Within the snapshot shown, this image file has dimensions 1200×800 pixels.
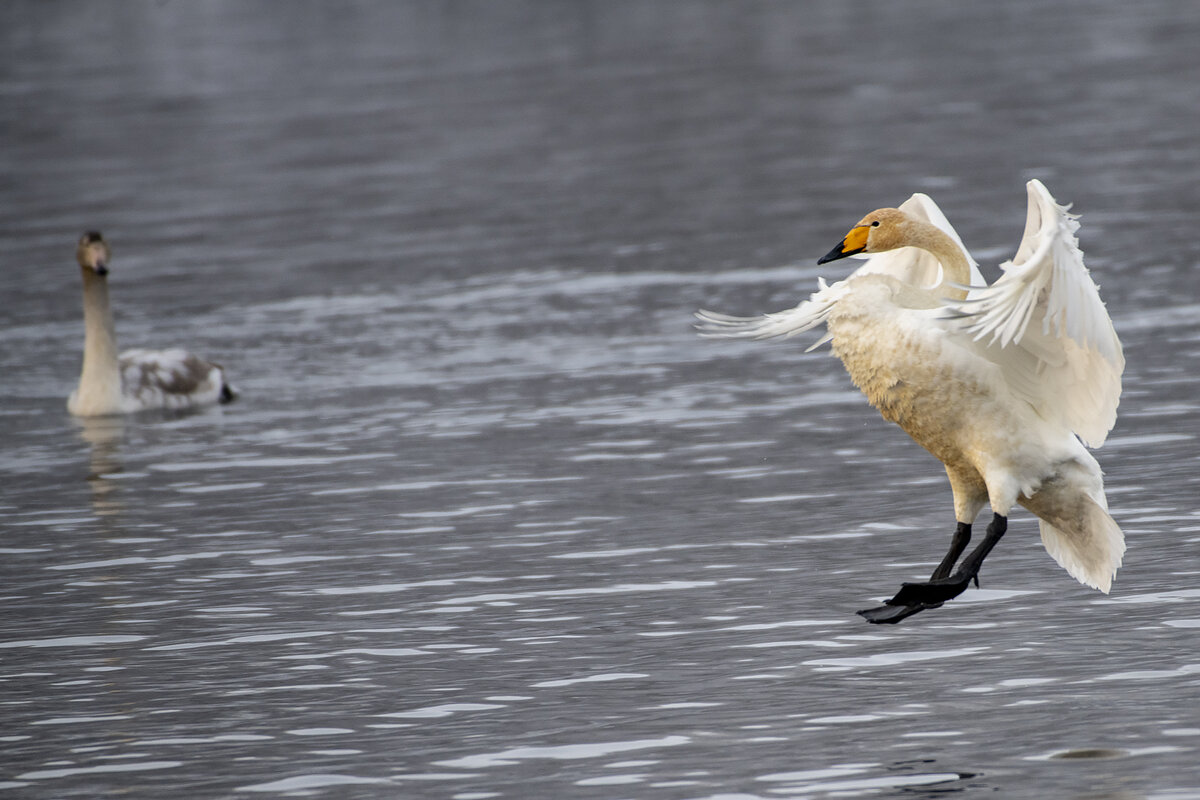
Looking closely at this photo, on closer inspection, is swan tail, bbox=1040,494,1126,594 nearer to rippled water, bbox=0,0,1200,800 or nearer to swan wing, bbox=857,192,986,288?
rippled water, bbox=0,0,1200,800

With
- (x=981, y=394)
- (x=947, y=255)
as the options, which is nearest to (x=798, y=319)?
(x=947, y=255)

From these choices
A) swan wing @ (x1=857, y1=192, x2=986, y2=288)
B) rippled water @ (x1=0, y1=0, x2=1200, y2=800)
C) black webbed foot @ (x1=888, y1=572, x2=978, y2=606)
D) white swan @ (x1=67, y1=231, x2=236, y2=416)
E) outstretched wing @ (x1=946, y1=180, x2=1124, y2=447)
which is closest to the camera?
rippled water @ (x1=0, y1=0, x2=1200, y2=800)

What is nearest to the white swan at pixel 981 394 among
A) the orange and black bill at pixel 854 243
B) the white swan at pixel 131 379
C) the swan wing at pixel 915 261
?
the orange and black bill at pixel 854 243

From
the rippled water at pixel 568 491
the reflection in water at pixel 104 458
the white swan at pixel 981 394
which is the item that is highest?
the white swan at pixel 981 394

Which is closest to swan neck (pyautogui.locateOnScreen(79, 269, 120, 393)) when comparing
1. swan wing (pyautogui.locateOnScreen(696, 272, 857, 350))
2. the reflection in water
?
the reflection in water

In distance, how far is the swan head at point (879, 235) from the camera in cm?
920

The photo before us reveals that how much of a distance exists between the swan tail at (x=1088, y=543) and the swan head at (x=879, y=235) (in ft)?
4.37

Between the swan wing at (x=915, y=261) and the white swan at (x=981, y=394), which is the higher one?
the swan wing at (x=915, y=261)

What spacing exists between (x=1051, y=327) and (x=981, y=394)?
0.38m

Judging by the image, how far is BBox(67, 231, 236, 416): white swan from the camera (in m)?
16.0

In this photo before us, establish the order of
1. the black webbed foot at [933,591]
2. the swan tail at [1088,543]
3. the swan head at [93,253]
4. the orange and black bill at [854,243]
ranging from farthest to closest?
the swan head at [93,253], the orange and black bill at [854,243], the swan tail at [1088,543], the black webbed foot at [933,591]

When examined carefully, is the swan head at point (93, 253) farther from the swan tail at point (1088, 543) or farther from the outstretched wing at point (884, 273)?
the swan tail at point (1088, 543)

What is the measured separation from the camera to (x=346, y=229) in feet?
79.2

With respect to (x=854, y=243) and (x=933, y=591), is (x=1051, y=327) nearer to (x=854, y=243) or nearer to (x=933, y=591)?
(x=854, y=243)
